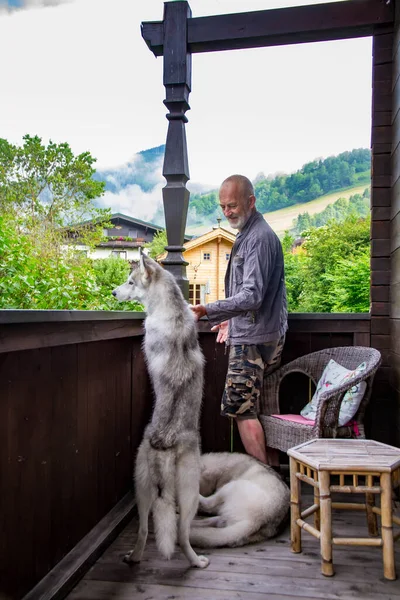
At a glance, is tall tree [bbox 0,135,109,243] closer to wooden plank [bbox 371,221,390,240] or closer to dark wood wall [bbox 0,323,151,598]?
wooden plank [bbox 371,221,390,240]

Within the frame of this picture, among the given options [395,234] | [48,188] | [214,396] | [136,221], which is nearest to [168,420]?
[214,396]

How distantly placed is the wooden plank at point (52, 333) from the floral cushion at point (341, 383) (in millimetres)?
1189

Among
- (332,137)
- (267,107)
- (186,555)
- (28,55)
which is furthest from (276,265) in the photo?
(28,55)

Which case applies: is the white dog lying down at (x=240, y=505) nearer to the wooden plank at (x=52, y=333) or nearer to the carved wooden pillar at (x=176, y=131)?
the wooden plank at (x=52, y=333)

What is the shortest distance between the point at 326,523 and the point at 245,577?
381 mm

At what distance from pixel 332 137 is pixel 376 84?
648 inches

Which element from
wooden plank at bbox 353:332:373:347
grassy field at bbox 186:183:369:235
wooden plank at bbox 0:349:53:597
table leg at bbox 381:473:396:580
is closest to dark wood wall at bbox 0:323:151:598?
wooden plank at bbox 0:349:53:597

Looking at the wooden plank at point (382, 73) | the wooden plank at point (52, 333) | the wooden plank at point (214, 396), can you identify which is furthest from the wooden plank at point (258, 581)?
the wooden plank at point (382, 73)

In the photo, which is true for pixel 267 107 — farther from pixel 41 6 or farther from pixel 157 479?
pixel 157 479

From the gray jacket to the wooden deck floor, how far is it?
1.05 meters

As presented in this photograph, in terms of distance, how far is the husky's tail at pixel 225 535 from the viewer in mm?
2133

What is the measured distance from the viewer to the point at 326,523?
1.89 m

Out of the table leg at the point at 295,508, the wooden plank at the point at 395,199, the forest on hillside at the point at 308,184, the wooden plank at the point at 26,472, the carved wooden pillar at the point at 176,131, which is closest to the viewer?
the wooden plank at the point at 26,472

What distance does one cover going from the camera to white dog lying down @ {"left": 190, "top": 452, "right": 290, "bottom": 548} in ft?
7.11
